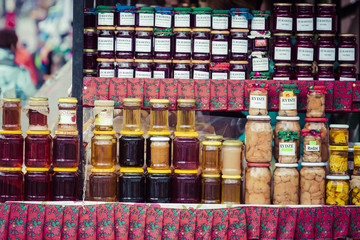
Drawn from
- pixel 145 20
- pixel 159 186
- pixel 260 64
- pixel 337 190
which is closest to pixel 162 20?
pixel 145 20

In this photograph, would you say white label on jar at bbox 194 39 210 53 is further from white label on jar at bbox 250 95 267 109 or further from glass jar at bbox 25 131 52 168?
glass jar at bbox 25 131 52 168

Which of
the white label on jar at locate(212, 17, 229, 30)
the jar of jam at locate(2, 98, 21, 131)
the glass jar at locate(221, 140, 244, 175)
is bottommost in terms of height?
the glass jar at locate(221, 140, 244, 175)

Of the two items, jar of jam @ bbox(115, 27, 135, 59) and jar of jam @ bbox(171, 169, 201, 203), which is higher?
jar of jam @ bbox(115, 27, 135, 59)

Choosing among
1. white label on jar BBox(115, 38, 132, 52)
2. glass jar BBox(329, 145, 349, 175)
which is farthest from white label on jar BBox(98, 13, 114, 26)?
glass jar BBox(329, 145, 349, 175)

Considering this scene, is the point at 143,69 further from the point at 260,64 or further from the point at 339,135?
the point at 339,135

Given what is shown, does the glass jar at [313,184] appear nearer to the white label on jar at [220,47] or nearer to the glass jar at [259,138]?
the glass jar at [259,138]

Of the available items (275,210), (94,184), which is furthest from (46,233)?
(275,210)

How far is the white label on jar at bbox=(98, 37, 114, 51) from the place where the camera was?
12.4ft

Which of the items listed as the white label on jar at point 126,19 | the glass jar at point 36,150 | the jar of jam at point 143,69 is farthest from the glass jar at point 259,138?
the glass jar at point 36,150

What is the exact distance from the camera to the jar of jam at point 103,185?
3580mm

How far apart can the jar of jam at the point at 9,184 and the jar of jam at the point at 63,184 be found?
253mm

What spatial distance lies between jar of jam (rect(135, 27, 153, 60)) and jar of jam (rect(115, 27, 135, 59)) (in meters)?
0.04

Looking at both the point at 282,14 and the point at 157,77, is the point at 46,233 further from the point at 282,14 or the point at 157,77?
the point at 282,14

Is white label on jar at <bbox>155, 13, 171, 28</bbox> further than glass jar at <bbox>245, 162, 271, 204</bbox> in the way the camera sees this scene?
Yes
